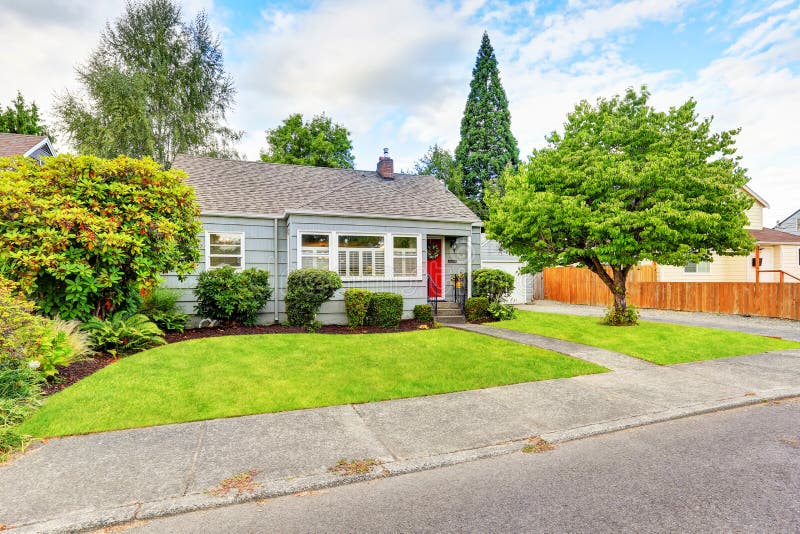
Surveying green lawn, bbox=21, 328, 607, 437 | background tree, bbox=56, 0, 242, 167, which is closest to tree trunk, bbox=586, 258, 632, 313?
green lawn, bbox=21, 328, 607, 437

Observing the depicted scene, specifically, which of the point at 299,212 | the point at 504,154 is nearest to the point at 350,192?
the point at 299,212

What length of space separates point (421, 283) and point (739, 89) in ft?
38.9

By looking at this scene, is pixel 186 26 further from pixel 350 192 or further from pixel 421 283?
pixel 421 283

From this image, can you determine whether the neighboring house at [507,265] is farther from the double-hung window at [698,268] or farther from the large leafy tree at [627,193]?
the double-hung window at [698,268]

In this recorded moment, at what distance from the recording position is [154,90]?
73.4 ft

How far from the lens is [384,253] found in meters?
12.5

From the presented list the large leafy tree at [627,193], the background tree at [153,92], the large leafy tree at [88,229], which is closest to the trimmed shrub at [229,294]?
the large leafy tree at [88,229]

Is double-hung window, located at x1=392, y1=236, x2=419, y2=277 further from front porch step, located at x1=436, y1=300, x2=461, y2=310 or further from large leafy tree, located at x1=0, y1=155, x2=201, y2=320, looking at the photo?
large leafy tree, located at x1=0, y1=155, x2=201, y2=320

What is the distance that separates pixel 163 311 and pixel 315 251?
4.26 meters

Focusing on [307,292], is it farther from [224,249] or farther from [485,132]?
[485,132]

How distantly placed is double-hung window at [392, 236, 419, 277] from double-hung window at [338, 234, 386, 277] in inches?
17.4

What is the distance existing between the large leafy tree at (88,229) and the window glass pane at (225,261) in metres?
3.28

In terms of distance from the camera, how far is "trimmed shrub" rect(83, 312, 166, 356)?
7.25 meters

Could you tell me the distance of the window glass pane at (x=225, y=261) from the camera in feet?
38.3
